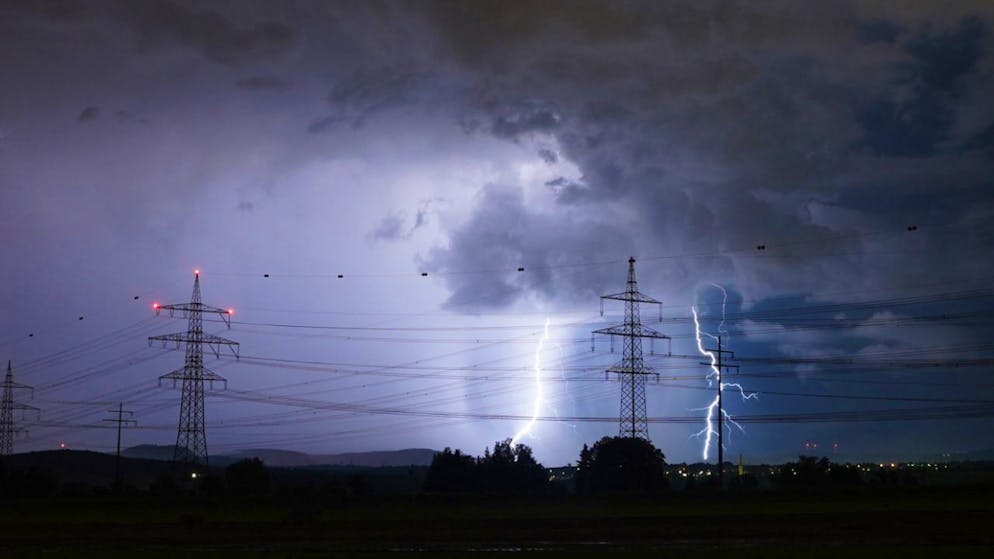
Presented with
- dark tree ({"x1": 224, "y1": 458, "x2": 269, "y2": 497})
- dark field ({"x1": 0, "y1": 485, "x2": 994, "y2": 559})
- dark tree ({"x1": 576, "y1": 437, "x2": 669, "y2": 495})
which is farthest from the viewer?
dark tree ({"x1": 224, "y1": 458, "x2": 269, "y2": 497})

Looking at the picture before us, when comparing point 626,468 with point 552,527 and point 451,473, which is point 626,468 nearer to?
point 451,473

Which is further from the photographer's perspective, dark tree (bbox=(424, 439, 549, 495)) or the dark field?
dark tree (bbox=(424, 439, 549, 495))

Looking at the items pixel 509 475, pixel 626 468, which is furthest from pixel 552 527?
pixel 509 475

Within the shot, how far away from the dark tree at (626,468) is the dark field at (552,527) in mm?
19435

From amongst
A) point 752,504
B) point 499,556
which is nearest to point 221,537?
point 499,556

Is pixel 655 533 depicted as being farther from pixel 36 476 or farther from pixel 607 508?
pixel 36 476

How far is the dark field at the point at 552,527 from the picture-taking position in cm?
3819

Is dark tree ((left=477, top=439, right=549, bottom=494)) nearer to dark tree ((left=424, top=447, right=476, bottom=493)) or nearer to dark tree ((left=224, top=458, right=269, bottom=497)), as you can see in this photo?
dark tree ((left=424, top=447, right=476, bottom=493))

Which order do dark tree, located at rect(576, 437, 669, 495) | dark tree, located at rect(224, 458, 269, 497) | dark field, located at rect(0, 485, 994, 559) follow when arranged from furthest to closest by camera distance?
dark tree, located at rect(224, 458, 269, 497) < dark tree, located at rect(576, 437, 669, 495) < dark field, located at rect(0, 485, 994, 559)

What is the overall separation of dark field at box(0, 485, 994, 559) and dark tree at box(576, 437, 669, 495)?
1943 cm

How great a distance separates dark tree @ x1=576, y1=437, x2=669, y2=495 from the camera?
89688 mm

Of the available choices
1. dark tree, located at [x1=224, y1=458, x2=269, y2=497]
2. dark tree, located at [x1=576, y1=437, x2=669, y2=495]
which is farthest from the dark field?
dark tree, located at [x1=224, y1=458, x2=269, y2=497]

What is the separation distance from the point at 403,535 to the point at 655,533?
1267 cm

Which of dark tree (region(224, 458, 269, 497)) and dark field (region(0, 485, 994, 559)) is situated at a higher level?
dark field (region(0, 485, 994, 559))
